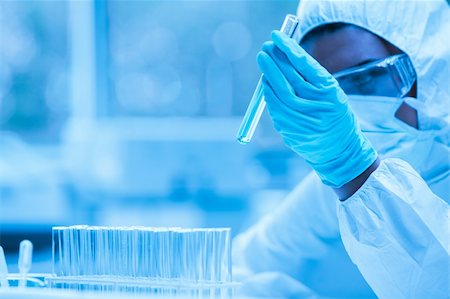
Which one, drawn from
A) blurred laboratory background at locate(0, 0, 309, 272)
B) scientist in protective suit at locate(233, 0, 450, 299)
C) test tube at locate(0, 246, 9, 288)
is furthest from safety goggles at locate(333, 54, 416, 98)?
blurred laboratory background at locate(0, 0, 309, 272)

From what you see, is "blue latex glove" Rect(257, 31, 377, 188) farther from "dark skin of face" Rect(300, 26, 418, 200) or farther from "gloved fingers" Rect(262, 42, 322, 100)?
"dark skin of face" Rect(300, 26, 418, 200)

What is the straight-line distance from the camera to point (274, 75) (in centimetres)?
97

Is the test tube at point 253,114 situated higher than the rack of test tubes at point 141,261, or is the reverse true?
the test tube at point 253,114

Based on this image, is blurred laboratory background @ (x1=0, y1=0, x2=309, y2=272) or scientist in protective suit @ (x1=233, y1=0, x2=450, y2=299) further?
blurred laboratory background @ (x1=0, y1=0, x2=309, y2=272)

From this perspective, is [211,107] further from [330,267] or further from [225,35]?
[330,267]

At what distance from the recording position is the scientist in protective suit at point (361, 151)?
3.19 feet

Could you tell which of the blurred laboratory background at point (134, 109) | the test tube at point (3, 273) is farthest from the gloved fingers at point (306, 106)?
the blurred laboratory background at point (134, 109)

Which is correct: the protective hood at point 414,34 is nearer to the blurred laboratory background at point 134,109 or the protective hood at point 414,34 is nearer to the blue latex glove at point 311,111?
the blue latex glove at point 311,111

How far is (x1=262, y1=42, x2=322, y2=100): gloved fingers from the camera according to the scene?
97 cm

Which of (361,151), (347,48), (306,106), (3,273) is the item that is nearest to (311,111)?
(306,106)

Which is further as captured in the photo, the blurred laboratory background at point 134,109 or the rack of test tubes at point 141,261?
the blurred laboratory background at point 134,109

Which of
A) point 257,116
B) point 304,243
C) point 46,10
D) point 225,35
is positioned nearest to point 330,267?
point 304,243

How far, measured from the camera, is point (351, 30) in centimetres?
130

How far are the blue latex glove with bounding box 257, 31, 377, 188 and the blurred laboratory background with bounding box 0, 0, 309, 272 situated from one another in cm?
346
